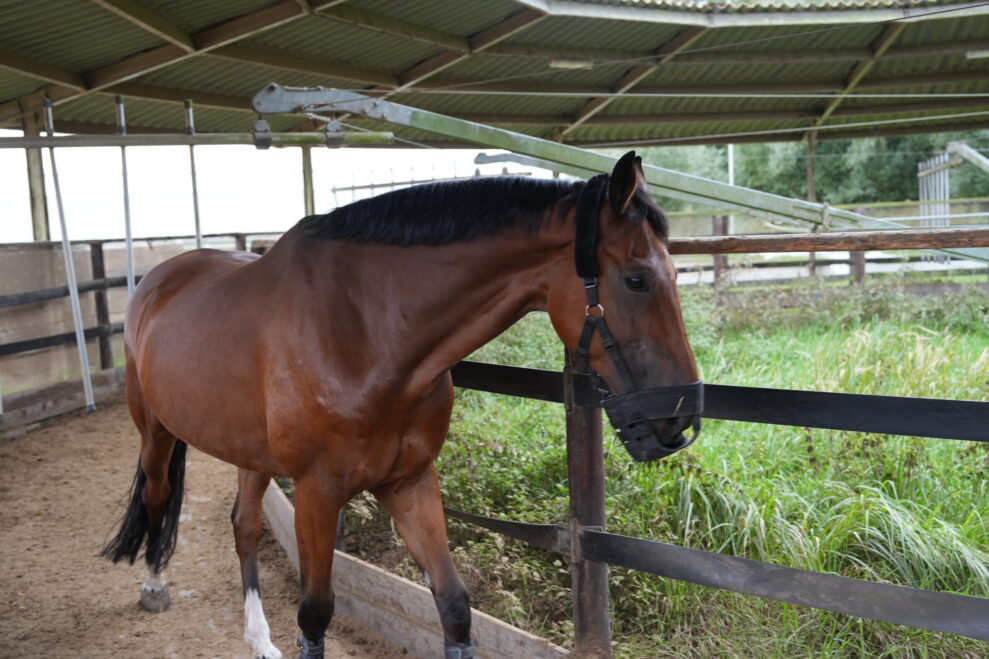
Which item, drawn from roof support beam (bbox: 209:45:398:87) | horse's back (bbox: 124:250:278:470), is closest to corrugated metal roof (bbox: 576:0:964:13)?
roof support beam (bbox: 209:45:398:87)

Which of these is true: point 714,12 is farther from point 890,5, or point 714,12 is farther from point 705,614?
point 705,614

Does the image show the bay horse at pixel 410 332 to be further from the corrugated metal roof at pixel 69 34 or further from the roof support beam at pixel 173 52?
the roof support beam at pixel 173 52

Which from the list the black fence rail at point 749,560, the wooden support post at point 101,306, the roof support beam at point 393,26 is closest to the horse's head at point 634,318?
the black fence rail at point 749,560

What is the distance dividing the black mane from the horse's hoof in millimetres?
2391

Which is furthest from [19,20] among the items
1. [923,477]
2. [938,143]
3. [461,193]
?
[938,143]

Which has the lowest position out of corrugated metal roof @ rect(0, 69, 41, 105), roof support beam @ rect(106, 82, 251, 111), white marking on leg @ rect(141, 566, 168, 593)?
white marking on leg @ rect(141, 566, 168, 593)

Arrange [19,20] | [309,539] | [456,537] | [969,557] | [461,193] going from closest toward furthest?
[461,193] < [309,539] < [969,557] < [456,537] < [19,20]

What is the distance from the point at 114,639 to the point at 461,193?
9.15 feet

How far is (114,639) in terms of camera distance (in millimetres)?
3785

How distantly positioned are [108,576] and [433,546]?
2741 millimetres

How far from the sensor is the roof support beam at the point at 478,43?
964cm

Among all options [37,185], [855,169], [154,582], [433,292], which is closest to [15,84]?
[37,185]

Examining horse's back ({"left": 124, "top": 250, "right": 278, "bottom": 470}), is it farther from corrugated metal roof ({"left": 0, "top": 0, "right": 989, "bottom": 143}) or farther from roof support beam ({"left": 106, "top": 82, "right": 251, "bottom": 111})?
roof support beam ({"left": 106, "top": 82, "right": 251, "bottom": 111})

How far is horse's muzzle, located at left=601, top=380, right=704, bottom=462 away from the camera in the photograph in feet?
6.82
